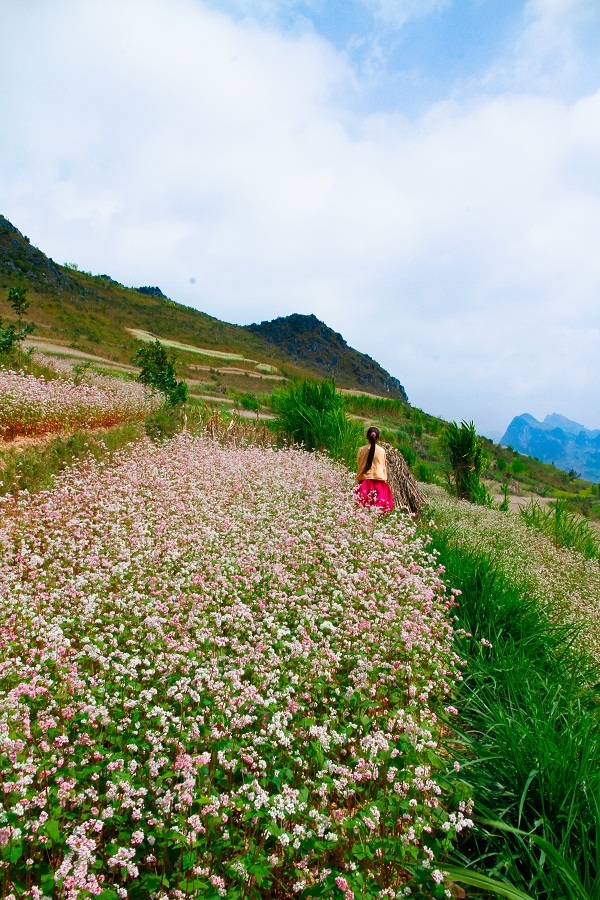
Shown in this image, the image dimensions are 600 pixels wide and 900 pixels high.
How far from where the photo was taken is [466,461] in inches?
634

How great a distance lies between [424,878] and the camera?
2344 mm

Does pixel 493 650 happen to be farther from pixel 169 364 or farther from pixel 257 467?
pixel 169 364

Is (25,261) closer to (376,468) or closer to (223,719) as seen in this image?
(376,468)

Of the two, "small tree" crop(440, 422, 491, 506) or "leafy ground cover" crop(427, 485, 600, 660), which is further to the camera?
"small tree" crop(440, 422, 491, 506)

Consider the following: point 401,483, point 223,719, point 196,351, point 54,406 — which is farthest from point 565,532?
point 196,351

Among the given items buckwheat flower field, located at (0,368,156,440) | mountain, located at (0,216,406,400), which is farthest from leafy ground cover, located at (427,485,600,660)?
mountain, located at (0,216,406,400)

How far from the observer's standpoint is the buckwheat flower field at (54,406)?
1064 centimetres

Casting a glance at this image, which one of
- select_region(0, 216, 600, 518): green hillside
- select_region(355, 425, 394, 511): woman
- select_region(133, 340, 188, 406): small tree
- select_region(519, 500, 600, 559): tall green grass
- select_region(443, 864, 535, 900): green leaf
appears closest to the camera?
select_region(443, 864, 535, 900): green leaf

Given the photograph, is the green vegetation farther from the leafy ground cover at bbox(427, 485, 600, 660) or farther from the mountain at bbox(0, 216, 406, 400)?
the mountain at bbox(0, 216, 406, 400)

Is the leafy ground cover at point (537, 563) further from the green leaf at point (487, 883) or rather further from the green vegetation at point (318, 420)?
the green leaf at point (487, 883)

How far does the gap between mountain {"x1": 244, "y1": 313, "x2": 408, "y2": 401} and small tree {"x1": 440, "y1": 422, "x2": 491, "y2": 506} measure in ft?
343

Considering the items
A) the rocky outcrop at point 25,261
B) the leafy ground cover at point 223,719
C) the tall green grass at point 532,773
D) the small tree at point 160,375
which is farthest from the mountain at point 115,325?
the tall green grass at point 532,773

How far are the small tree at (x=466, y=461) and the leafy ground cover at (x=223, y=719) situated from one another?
34.7 feet

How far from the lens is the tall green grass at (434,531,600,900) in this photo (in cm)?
253
